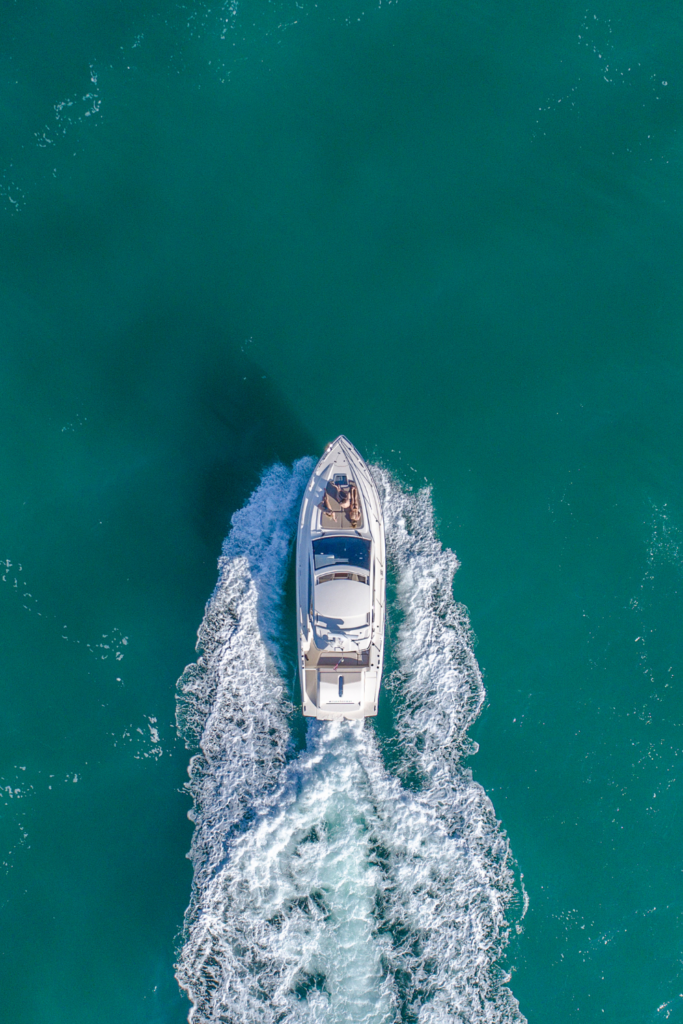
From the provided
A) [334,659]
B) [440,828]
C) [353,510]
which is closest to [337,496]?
[353,510]

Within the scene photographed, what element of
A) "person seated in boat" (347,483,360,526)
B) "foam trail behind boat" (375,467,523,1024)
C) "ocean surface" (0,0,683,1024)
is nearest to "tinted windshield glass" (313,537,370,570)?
"person seated in boat" (347,483,360,526)

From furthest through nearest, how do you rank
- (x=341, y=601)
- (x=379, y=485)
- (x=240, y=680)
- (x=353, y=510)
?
(x=379, y=485)
(x=240, y=680)
(x=353, y=510)
(x=341, y=601)

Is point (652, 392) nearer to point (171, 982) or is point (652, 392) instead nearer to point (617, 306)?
point (617, 306)

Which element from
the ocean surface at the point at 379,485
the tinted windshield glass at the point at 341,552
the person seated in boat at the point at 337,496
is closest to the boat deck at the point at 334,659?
the ocean surface at the point at 379,485

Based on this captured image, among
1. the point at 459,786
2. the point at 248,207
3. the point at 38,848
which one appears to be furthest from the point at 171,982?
the point at 248,207

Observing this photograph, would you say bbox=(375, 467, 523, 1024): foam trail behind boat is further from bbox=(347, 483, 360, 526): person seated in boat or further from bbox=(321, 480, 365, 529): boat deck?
bbox=(321, 480, 365, 529): boat deck

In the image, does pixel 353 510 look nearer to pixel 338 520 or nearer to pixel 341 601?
pixel 338 520
